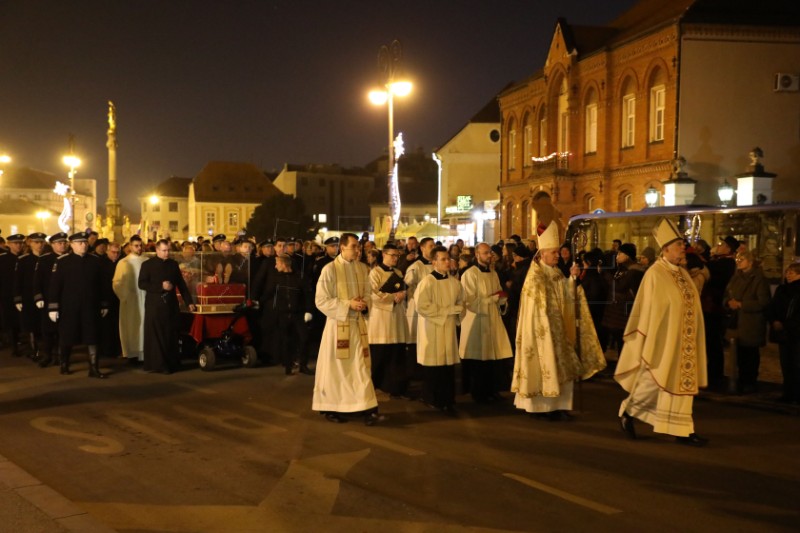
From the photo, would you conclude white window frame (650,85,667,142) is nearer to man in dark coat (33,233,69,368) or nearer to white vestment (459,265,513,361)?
white vestment (459,265,513,361)

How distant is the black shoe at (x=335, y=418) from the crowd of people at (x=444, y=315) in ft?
0.05

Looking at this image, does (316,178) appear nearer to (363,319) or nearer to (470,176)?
(470,176)

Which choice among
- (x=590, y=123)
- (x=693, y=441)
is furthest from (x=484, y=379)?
(x=590, y=123)

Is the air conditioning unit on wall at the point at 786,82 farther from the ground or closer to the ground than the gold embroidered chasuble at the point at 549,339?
farther from the ground

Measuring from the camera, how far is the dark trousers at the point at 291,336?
1311 centimetres

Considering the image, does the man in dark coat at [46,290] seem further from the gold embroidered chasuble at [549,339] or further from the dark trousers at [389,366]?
the gold embroidered chasuble at [549,339]

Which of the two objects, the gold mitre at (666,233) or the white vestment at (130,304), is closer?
the gold mitre at (666,233)

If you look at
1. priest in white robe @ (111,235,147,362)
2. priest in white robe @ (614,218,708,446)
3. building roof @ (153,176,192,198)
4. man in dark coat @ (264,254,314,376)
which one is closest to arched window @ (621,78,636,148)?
man in dark coat @ (264,254,314,376)

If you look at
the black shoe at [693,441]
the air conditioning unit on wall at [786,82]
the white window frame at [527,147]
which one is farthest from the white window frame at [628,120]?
the black shoe at [693,441]

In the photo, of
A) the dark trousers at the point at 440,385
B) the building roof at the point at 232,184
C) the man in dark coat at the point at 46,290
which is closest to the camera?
the dark trousers at the point at 440,385

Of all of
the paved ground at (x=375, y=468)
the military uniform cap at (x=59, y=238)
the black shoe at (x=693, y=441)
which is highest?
the military uniform cap at (x=59, y=238)

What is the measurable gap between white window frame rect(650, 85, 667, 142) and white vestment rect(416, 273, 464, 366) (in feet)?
79.3

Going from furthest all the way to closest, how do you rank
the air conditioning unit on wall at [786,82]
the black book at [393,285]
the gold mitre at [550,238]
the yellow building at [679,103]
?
the air conditioning unit on wall at [786,82] < the yellow building at [679,103] < the black book at [393,285] < the gold mitre at [550,238]

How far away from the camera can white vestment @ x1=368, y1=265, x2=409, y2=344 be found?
37.0 ft
